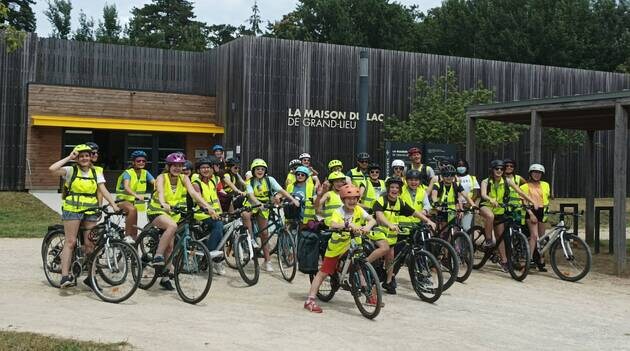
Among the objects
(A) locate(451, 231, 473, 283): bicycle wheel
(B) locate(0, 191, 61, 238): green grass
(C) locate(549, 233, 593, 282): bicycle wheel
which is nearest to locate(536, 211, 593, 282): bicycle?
(C) locate(549, 233, 593, 282): bicycle wheel

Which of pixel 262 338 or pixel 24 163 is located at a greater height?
pixel 24 163

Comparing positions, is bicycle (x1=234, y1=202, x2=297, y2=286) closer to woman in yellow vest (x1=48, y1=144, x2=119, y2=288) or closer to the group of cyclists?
the group of cyclists

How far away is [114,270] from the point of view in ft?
25.8

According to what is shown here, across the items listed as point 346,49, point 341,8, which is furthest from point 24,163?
point 341,8

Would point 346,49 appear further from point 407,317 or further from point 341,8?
point 341,8

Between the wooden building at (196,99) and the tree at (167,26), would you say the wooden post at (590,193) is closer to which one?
the wooden building at (196,99)

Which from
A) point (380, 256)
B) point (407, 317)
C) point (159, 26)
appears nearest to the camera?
point (407, 317)

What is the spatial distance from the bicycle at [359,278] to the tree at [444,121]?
20.8m

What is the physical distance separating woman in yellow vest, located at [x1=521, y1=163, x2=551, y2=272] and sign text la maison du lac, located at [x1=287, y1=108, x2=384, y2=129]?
59.9 feet

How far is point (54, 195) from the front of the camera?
25.2 meters

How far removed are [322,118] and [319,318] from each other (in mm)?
22231

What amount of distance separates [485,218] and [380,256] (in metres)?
3.34

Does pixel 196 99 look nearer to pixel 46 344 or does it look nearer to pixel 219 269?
pixel 219 269

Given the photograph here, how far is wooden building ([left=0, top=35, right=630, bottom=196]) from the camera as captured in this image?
27125 millimetres
